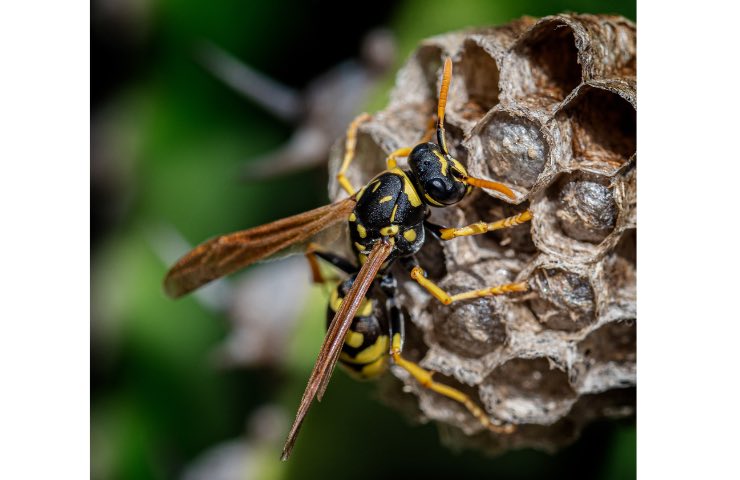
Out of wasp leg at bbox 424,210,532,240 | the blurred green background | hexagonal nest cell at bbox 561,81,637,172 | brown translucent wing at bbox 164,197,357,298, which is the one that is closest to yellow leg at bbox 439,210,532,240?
wasp leg at bbox 424,210,532,240

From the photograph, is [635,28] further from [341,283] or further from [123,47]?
[123,47]

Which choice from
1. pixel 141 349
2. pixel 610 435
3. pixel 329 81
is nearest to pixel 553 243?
pixel 610 435

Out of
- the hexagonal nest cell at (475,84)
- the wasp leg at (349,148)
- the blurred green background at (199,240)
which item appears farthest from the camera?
the blurred green background at (199,240)

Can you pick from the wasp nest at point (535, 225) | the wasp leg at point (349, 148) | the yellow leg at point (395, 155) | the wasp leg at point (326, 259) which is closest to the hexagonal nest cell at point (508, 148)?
the wasp nest at point (535, 225)

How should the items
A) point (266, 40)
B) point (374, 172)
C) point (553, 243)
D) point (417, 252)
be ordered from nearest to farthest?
point (553, 243) → point (417, 252) → point (374, 172) → point (266, 40)

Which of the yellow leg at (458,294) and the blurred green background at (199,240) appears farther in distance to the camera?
the blurred green background at (199,240)

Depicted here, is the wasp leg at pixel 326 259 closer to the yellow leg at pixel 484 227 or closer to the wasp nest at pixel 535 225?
the wasp nest at pixel 535 225
